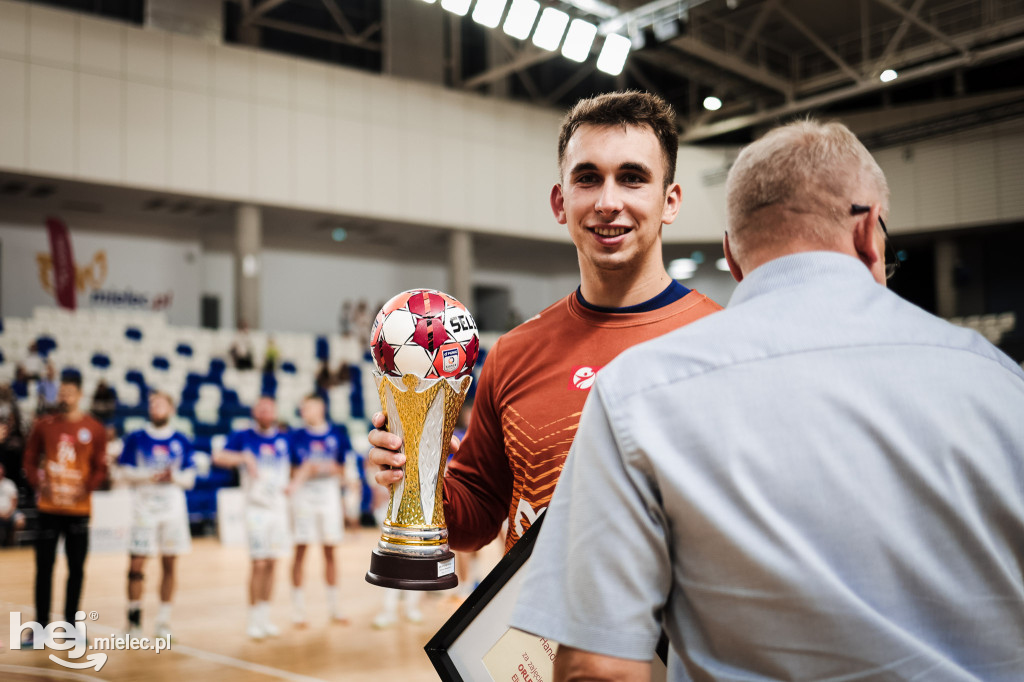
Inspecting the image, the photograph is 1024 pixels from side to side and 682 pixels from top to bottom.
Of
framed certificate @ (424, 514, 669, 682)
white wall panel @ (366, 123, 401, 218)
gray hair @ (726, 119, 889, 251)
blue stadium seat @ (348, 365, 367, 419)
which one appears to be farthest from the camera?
white wall panel @ (366, 123, 401, 218)

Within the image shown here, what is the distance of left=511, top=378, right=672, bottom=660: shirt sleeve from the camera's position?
86cm

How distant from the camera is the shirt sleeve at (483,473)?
1830 millimetres

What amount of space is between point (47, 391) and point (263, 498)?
19.5 feet

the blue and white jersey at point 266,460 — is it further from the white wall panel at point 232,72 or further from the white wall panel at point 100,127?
the white wall panel at point 232,72

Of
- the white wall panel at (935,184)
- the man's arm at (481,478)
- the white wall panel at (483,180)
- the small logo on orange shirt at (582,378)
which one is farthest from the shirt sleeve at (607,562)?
the white wall panel at (935,184)

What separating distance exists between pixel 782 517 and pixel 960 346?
0.98 ft

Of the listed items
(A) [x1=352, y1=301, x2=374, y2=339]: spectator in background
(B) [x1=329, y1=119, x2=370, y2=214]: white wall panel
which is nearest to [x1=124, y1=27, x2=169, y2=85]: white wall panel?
(B) [x1=329, y1=119, x2=370, y2=214]: white wall panel

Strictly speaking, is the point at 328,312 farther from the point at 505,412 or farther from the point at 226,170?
the point at 505,412

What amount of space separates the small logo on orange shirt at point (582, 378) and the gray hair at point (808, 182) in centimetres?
70

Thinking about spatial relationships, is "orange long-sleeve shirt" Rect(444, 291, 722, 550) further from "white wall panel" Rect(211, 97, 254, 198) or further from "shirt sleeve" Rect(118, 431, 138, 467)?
"white wall panel" Rect(211, 97, 254, 198)

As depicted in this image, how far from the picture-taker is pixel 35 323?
11812mm

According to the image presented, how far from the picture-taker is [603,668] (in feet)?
2.83

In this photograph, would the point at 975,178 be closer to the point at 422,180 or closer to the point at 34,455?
the point at 422,180

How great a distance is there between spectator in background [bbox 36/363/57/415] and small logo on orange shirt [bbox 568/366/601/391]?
10.1 metres
